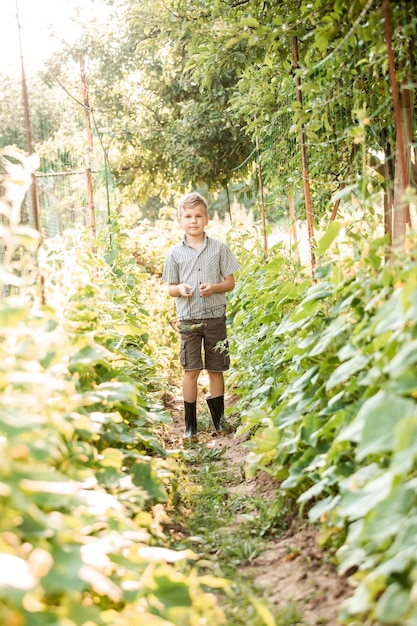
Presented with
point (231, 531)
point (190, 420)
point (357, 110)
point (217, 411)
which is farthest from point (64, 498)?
point (217, 411)

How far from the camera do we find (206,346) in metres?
4.70

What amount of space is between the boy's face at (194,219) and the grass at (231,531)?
1.71m

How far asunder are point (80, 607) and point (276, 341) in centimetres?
268

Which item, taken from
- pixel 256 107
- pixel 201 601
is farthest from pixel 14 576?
pixel 256 107

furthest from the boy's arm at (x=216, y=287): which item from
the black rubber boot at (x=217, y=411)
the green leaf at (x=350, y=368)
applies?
the green leaf at (x=350, y=368)

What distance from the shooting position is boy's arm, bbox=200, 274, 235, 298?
14.9 ft

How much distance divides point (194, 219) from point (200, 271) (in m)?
0.35

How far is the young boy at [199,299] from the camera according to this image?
15.3ft

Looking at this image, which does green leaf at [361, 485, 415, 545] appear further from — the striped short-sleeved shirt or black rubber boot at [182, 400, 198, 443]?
the striped short-sleeved shirt

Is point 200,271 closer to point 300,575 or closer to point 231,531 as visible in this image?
point 231,531

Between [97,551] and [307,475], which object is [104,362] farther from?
[97,551]

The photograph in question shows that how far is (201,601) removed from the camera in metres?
1.77

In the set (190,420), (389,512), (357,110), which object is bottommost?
(190,420)

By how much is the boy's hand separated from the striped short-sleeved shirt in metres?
0.05
